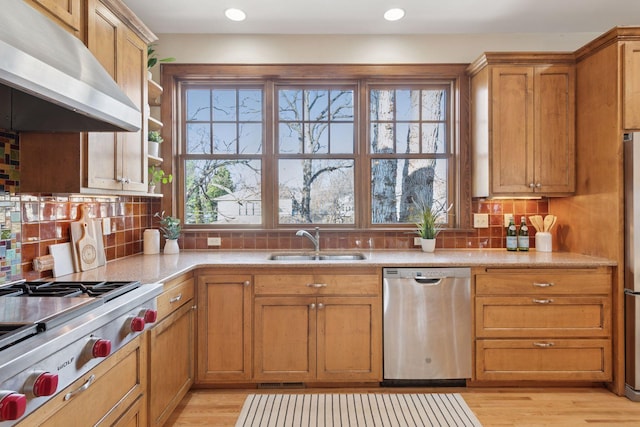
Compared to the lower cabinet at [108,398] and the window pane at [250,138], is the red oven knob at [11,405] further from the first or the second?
the window pane at [250,138]

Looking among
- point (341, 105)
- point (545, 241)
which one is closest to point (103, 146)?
point (341, 105)

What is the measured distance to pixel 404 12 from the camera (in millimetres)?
2998

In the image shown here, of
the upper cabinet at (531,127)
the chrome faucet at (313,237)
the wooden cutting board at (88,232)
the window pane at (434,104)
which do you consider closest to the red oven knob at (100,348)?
the wooden cutting board at (88,232)

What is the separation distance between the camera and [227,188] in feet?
11.3

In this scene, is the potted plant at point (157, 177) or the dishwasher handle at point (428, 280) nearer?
the dishwasher handle at point (428, 280)

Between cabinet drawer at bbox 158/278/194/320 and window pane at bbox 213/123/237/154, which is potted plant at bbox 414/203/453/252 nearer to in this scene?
window pane at bbox 213/123/237/154

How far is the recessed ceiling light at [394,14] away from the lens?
9.73 ft

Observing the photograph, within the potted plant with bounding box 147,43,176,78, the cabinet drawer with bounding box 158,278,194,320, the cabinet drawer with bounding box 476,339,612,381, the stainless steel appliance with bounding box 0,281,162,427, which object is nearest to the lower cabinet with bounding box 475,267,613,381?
the cabinet drawer with bounding box 476,339,612,381

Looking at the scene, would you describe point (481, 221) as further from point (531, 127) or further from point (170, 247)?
point (170, 247)

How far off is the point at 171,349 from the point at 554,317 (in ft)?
7.92

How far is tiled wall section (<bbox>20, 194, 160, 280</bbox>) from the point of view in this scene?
1980 mm

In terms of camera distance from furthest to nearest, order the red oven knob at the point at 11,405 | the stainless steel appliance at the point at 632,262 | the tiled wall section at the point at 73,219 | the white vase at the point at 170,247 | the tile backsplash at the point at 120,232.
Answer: the white vase at the point at 170,247 < the stainless steel appliance at the point at 632,262 < the tiled wall section at the point at 73,219 < the tile backsplash at the point at 120,232 < the red oven knob at the point at 11,405

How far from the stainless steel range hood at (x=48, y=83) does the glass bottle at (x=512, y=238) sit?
281 cm

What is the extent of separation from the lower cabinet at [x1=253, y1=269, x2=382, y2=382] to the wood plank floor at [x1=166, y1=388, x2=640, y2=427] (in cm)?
15
